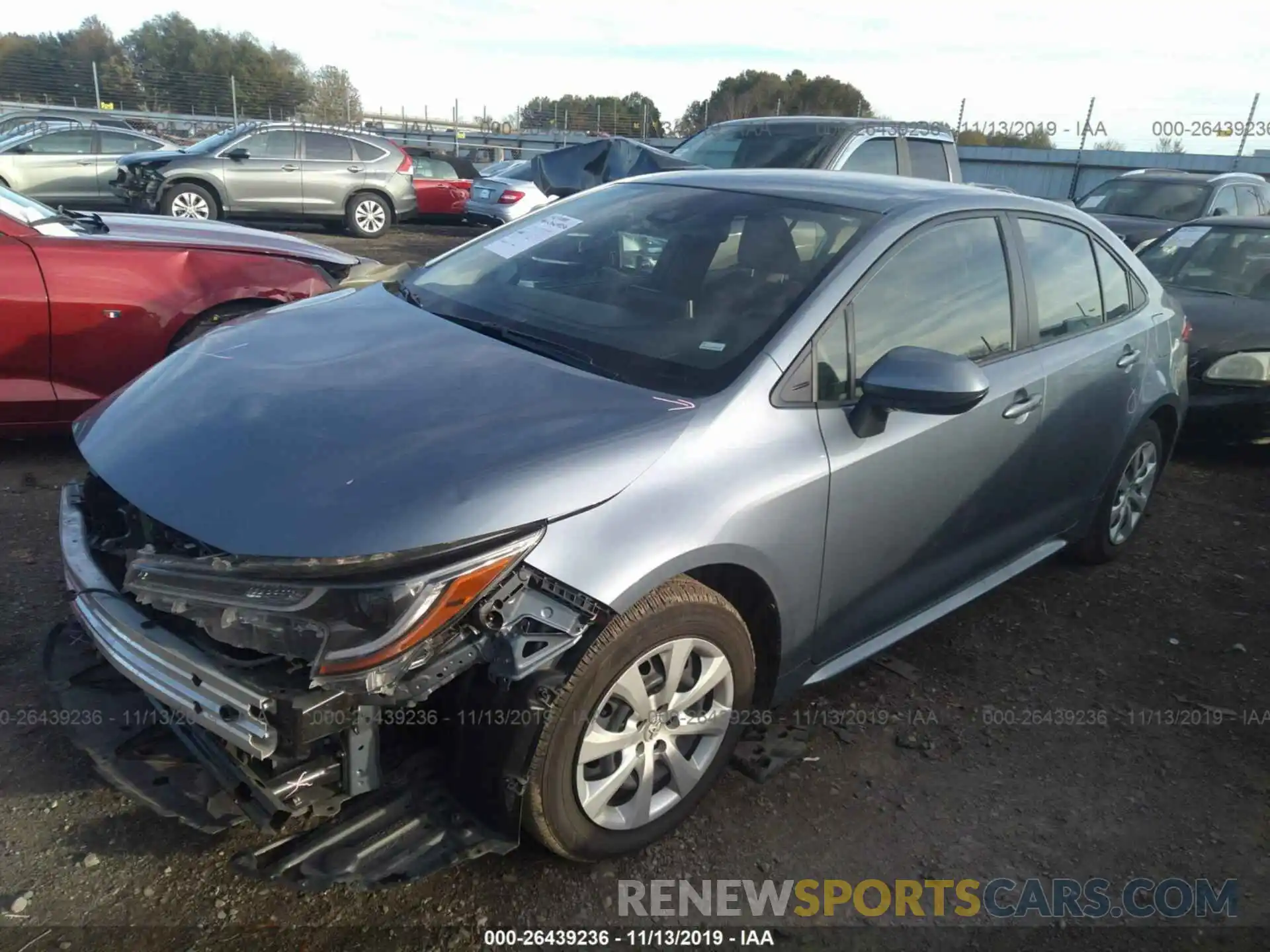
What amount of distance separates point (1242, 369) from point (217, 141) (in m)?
13.0

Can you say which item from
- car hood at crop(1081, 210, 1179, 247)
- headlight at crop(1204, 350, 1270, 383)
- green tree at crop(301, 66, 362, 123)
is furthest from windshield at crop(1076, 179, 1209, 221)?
green tree at crop(301, 66, 362, 123)

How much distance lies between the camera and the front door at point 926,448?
2.67 metres

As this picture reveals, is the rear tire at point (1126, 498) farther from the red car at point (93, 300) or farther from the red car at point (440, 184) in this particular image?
the red car at point (440, 184)

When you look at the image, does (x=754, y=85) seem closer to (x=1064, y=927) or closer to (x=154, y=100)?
(x=154, y=100)

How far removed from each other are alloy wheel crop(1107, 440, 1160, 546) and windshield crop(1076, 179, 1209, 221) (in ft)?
24.7

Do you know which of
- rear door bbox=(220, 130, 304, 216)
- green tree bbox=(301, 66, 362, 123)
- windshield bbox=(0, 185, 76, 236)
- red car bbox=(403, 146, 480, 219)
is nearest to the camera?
windshield bbox=(0, 185, 76, 236)

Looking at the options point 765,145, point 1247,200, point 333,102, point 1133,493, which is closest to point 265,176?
point 765,145

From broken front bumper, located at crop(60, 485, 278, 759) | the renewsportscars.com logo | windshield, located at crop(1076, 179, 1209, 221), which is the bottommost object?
the renewsportscars.com logo

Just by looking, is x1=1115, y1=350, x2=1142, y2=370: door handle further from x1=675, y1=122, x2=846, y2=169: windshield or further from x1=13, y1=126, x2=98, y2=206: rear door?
x1=13, y1=126, x2=98, y2=206: rear door

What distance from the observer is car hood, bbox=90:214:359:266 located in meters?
4.75

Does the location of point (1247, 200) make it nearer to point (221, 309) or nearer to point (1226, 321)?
point (1226, 321)

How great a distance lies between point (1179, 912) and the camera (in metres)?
2.43

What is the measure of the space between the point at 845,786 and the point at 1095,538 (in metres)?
2.11

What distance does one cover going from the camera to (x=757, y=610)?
2561mm
